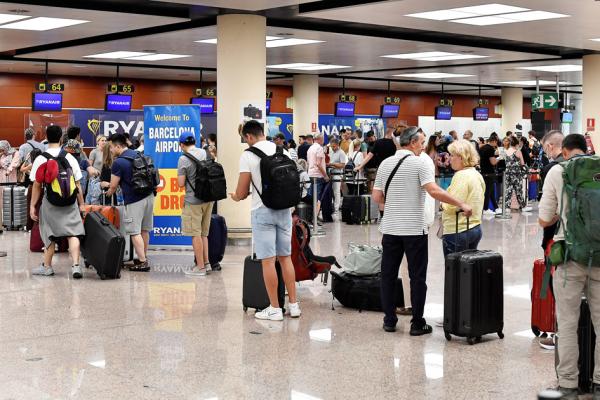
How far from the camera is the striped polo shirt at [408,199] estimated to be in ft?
23.8

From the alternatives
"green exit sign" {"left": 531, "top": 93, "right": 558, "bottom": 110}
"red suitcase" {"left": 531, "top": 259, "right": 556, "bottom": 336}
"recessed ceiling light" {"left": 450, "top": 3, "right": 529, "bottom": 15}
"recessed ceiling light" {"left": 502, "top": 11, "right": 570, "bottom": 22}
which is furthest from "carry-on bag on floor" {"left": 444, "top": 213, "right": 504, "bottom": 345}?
"green exit sign" {"left": 531, "top": 93, "right": 558, "bottom": 110}

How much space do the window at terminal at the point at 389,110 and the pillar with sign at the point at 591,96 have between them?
11.2 meters

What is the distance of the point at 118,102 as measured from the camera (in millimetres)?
26156

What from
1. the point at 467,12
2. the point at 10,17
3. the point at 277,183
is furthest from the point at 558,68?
the point at 277,183

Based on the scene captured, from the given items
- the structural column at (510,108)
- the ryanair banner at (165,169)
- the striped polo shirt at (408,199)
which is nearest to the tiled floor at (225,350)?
the striped polo shirt at (408,199)

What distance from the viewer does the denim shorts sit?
7836 millimetres

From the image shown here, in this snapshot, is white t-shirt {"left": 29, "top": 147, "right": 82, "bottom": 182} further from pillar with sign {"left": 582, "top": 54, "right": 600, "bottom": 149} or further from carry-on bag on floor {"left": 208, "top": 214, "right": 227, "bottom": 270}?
pillar with sign {"left": 582, "top": 54, "right": 600, "bottom": 149}

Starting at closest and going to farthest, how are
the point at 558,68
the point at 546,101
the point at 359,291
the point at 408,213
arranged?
the point at 408,213, the point at 359,291, the point at 558,68, the point at 546,101

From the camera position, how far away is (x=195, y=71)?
2616 centimetres

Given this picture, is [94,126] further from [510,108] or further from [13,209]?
[510,108]

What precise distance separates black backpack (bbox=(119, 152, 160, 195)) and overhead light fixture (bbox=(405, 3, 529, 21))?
219 inches

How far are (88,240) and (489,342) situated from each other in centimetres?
561

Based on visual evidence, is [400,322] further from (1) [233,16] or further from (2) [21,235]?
(2) [21,235]

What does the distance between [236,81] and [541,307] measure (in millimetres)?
8435
